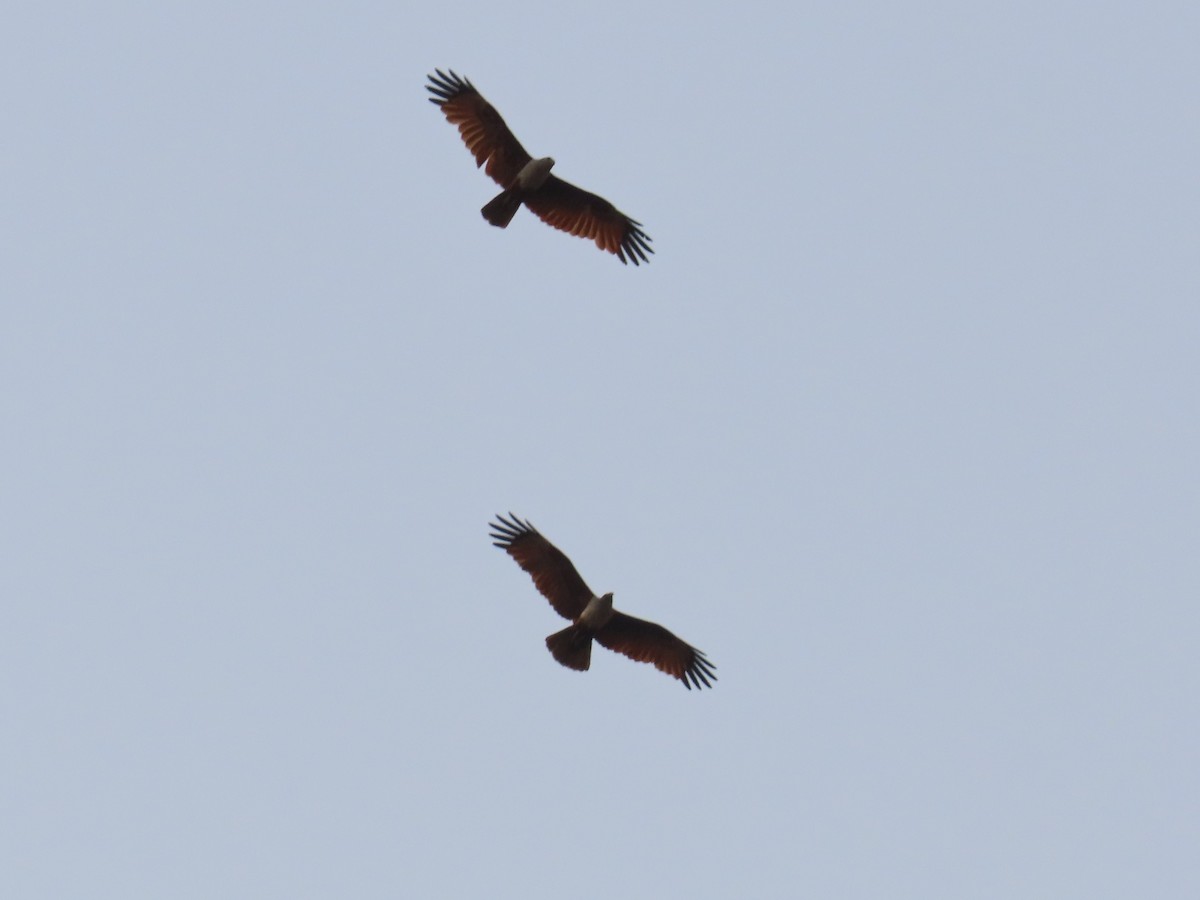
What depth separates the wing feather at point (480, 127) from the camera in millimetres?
20469

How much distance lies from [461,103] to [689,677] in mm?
6742

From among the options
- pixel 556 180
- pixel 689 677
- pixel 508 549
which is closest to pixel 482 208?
pixel 556 180

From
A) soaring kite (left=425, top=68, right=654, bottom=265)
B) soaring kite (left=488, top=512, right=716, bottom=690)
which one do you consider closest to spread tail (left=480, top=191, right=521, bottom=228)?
soaring kite (left=425, top=68, right=654, bottom=265)

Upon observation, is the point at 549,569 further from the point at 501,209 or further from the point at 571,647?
the point at 501,209

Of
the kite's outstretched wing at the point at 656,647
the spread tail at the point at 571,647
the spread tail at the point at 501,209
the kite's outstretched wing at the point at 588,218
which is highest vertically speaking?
the kite's outstretched wing at the point at 588,218

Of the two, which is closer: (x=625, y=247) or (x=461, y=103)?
(x=461, y=103)

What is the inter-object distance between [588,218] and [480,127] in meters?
1.81

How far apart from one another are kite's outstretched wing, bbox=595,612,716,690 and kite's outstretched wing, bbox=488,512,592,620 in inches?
17.0

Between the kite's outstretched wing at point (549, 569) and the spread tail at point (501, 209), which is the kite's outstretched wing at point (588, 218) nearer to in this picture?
the spread tail at point (501, 209)

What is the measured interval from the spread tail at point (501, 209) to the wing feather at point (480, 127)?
16 cm

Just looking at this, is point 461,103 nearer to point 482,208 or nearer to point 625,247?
point 482,208

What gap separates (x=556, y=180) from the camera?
20891 millimetres

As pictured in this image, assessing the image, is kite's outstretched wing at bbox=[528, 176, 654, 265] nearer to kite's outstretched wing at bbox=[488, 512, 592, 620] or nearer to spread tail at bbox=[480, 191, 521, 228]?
spread tail at bbox=[480, 191, 521, 228]

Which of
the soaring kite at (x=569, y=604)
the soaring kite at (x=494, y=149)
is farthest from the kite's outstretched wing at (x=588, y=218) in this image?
the soaring kite at (x=569, y=604)
